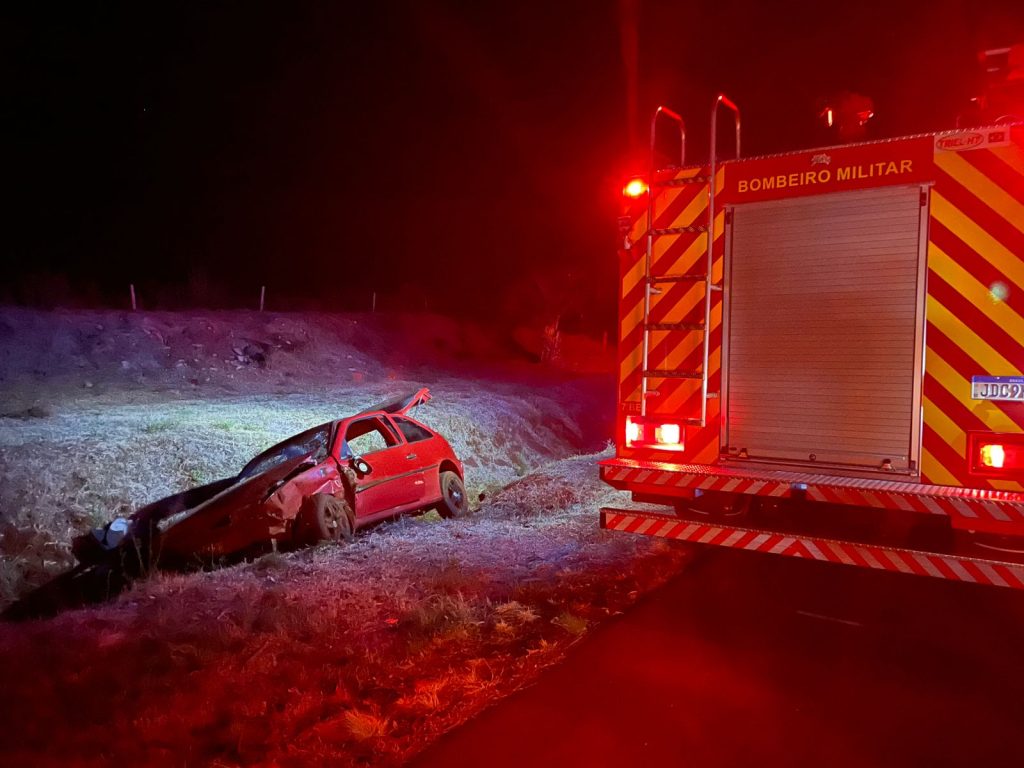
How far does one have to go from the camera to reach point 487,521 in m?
8.99

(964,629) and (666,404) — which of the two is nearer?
(964,629)

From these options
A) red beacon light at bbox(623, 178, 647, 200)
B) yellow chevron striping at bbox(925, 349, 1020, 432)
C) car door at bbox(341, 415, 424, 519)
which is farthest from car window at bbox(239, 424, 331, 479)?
yellow chevron striping at bbox(925, 349, 1020, 432)

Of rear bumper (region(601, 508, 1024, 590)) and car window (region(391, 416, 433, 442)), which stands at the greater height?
car window (region(391, 416, 433, 442))

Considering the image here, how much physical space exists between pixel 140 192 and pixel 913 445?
41.5 m

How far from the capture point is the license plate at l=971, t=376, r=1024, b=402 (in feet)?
16.0

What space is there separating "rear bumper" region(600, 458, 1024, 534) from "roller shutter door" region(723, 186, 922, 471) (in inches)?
10.9


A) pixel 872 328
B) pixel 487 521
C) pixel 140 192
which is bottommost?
pixel 487 521

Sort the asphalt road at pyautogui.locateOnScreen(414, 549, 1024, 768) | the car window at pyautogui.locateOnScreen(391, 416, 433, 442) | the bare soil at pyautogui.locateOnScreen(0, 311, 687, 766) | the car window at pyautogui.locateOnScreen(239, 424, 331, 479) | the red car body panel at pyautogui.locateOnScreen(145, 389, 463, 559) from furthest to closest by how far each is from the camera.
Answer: the car window at pyautogui.locateOnScreen(391, 416, 433, 442) < the car window at pyautogui.locateOnScreen(239, 424, 331, 479) < the red car body panel at pyautogui.locateOnScreen(145, 389, 463, 559) < the bare soil at pyautogui.locateOnScreen(0, 311, 687, 766) < the asphalt road at pyautogui.locateOnScreen(414, 549, 1024, 768)

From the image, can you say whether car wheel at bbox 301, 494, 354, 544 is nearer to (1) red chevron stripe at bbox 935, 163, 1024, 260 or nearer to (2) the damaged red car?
(2) the damaged red car

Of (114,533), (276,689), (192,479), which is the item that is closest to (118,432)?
(192,479)

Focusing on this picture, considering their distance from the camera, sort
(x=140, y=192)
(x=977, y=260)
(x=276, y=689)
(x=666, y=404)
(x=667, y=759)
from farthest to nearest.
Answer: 1. (x=140, y=192)
2. (x=666, y=404)
3. (x=977, y=260)
4. (x=276, y=689)
5. (x=667, y=759)

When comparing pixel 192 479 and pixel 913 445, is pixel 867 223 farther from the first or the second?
pixel 192 479

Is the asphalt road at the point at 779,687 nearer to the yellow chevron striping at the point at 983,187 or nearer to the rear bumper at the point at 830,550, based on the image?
the rear bumper at the point at 830,550

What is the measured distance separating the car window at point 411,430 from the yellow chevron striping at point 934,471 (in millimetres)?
5779
